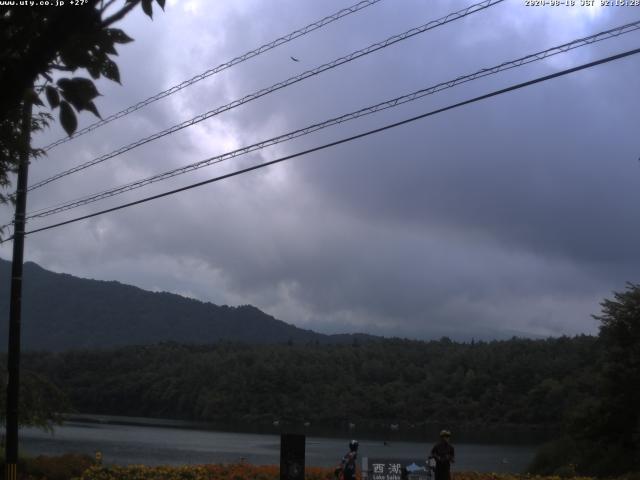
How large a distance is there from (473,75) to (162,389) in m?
74.3

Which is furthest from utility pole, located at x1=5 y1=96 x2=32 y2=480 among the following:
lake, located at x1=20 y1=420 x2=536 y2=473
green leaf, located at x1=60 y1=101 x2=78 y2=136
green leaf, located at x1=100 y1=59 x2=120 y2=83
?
green leaf, located at x1=60 y1=101 x2=78 y2=136

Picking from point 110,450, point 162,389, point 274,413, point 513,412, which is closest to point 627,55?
point 110,450

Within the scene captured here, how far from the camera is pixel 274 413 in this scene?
75.1 meters

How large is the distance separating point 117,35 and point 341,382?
71.7m

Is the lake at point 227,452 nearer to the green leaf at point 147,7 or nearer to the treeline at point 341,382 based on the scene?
the treeline at point 341,382

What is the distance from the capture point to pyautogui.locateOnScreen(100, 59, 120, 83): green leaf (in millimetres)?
4531

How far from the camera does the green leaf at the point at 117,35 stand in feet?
14.6

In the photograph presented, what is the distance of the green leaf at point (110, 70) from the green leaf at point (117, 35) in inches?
4.7

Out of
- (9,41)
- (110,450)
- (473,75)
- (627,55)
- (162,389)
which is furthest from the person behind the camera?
(162,389)

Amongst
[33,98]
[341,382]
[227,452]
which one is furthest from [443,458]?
[341,382]

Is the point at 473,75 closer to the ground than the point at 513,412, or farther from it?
farther from it

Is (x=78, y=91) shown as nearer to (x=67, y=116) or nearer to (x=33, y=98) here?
(x=67, y=116)

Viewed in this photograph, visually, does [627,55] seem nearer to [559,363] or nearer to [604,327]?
[604,327]

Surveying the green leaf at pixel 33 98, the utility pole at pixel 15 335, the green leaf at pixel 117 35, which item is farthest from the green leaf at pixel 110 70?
the utility pole at pixel 15 335
